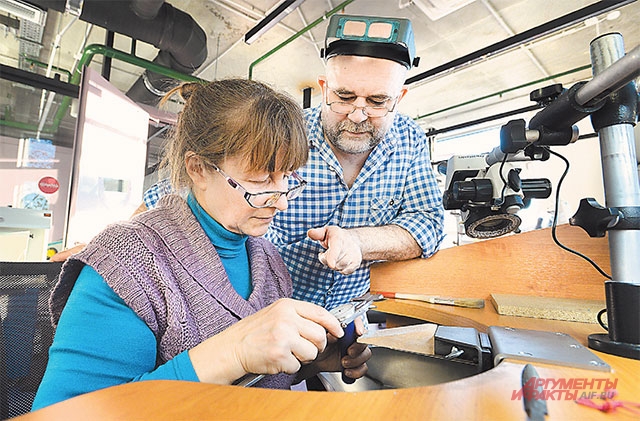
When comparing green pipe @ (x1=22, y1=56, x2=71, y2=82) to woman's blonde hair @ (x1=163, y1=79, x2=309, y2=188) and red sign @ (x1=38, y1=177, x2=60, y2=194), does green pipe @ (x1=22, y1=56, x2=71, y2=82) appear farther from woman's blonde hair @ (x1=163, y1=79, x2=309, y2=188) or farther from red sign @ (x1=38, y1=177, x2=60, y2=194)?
woman's blonde hair @ (x1=163, y1=79, x2=309, y2=188)

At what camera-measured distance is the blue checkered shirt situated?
133 cm

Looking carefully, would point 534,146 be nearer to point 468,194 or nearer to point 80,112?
point 468,194

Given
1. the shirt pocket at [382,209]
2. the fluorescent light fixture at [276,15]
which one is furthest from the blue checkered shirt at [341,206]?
the fluorescent light fixture at [276,15]

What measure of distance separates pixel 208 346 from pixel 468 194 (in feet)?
2.19

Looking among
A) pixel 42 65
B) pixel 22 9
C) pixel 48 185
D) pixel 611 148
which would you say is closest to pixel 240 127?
pixel 611 148

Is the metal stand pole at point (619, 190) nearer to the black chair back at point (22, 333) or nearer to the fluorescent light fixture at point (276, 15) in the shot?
the black chair back at point (22, 333)

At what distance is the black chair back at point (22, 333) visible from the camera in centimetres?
82

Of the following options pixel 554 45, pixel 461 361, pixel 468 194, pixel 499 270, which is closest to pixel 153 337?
pixel 461 361

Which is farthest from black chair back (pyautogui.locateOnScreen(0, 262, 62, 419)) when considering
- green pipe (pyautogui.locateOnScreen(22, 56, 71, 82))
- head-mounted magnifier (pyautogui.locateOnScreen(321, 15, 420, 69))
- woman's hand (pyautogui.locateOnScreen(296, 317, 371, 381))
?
green pipe (pyautogui.locateOnScreen(22, 56, 71, 82))

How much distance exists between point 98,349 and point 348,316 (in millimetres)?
416

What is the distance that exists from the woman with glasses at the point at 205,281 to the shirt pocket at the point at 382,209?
458 mm

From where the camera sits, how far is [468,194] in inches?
35.8

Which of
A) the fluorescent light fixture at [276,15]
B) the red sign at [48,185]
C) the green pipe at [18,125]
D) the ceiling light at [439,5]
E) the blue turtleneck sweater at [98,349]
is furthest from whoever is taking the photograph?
the green pipe at [18,125]

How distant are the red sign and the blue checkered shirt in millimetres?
5181
